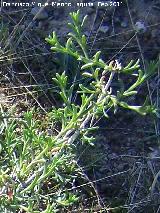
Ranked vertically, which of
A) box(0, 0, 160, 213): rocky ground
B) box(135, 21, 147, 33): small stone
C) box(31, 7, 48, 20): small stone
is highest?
box(31, 7, 48, 20): small stone

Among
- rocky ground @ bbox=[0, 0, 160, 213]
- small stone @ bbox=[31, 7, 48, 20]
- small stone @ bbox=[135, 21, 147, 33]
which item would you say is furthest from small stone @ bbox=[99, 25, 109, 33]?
small stone @ bbox=[31, 7, 48, 20]

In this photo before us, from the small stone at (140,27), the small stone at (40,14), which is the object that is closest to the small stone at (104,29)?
the small stone at (140,27)

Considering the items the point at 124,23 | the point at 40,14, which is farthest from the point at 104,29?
the point at 40,14

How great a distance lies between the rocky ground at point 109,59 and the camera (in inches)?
76.3

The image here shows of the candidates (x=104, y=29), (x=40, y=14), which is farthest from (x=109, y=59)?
(x=40, y=14)

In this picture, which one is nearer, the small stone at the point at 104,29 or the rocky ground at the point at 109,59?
the rocky ground at the point at 109,59

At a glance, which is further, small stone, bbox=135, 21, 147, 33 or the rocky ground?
small stone, bbox=135, 21, 147, 33

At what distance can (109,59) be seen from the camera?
2219mm

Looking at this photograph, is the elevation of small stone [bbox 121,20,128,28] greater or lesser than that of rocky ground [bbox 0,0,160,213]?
greater

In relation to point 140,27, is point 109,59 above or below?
below

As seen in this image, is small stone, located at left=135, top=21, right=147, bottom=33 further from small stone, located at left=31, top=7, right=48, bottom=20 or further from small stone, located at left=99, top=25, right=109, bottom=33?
small stone, located at left=31, top=7, right=48, bottom=20

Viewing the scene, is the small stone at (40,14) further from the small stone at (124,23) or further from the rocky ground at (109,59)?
the small stone at (124,23)

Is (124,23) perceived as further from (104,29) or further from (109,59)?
(109,59)

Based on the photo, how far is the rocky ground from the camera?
1.94 m
